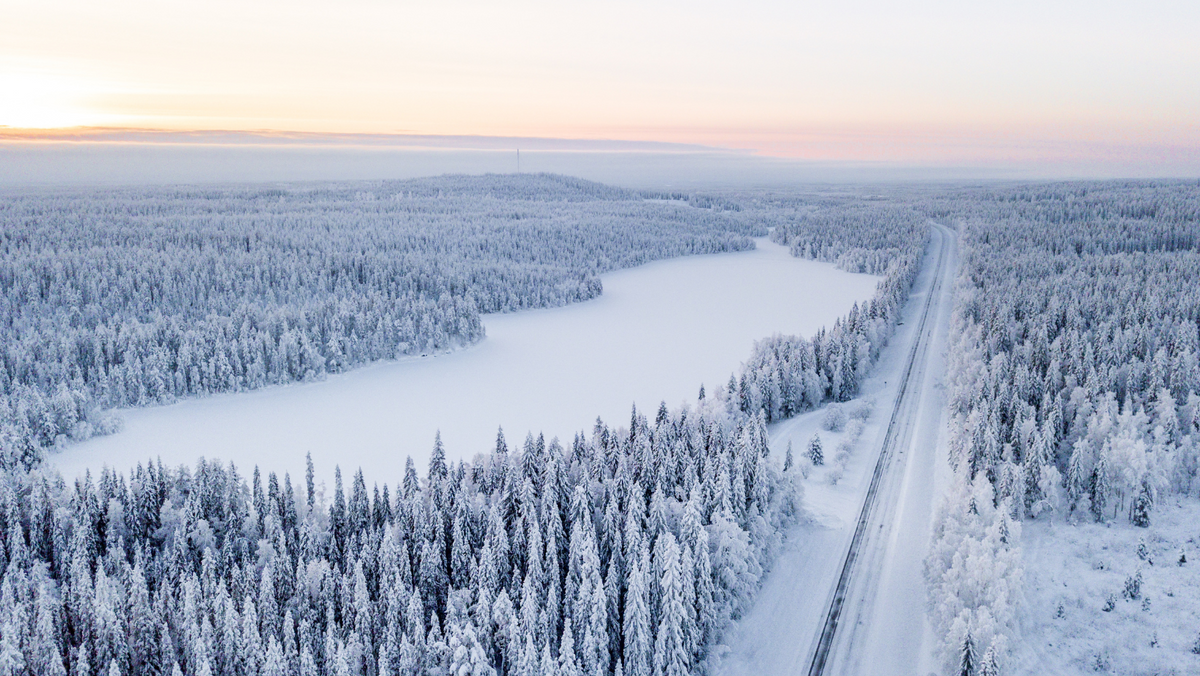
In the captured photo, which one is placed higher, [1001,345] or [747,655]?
[1001,345]

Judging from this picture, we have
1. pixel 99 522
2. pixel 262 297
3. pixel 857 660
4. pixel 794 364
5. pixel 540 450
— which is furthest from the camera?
pixel 262 297

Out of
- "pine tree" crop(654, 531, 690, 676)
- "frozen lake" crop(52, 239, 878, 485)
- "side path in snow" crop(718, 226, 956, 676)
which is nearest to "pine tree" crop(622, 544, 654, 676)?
"pine tree" crop(654, 531, 690, 676)

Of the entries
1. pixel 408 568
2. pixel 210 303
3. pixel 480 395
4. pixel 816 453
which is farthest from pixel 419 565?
pixel 210 303

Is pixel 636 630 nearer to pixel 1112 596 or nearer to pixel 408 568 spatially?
pixel 408 568

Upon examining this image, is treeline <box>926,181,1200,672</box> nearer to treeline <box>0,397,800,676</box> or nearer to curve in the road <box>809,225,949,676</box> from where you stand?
curve in the road <box>809,225,949,676</box>

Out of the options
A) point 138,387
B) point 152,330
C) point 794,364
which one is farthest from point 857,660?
point 152,330

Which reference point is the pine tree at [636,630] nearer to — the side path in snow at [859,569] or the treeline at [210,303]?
the side path in snow at [859,569]

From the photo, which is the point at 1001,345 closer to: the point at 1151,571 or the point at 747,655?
the point at 1151,571
